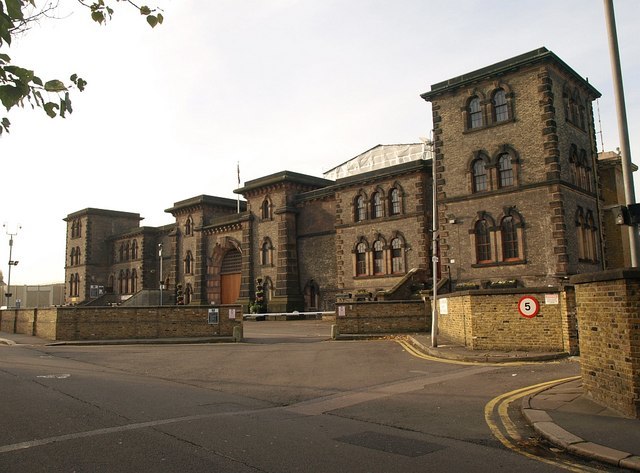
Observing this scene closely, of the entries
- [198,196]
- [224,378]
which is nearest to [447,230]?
[224,378]

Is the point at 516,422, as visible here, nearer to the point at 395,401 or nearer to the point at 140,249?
the point at 395,401

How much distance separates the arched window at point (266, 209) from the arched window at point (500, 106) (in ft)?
68.4

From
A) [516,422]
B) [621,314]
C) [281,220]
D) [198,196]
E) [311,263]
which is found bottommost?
[516,422]

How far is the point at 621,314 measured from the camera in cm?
773

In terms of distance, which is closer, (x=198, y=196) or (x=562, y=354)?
(x=562, y=354)

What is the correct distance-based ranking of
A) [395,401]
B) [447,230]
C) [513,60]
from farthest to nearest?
1. [447,230]
2. [513,60]
3. [395,401]

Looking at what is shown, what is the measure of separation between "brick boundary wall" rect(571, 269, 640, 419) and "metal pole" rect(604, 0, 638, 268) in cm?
157

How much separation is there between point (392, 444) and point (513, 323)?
34.3 ft

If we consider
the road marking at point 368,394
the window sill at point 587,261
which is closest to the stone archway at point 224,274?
the window sill at point 587,261

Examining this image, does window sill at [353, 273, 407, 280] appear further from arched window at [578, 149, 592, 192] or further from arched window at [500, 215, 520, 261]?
arched window at [578, 149, 592, 192]

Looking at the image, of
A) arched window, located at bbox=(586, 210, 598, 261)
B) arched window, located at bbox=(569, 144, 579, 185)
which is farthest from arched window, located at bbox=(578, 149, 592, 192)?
arched window, located at bbox=(586, 210, 598, 261)

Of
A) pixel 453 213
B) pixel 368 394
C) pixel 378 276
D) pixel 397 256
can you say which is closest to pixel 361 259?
pixel 378 276

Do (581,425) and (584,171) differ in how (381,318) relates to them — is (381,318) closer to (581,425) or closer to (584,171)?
(584,171)

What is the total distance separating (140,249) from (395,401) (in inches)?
2229
